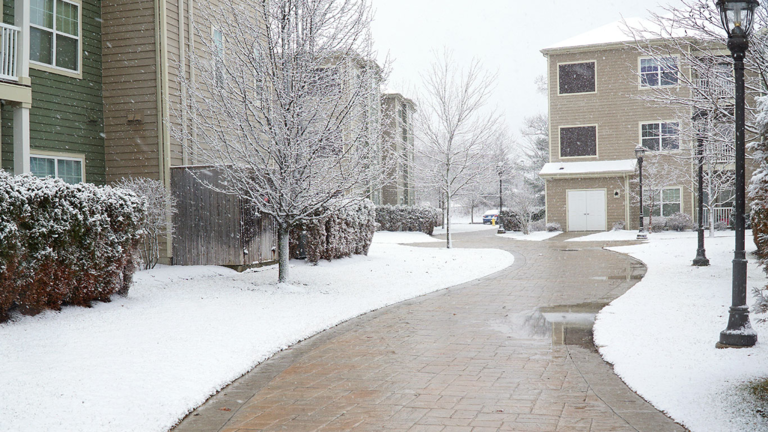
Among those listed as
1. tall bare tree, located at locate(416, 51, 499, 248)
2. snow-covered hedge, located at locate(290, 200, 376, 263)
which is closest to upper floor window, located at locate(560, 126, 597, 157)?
tall bare tree, located at locate(416, 51, 499, 248)

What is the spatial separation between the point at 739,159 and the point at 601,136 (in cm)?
Answer: 2594

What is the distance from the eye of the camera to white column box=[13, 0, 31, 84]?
423 inches

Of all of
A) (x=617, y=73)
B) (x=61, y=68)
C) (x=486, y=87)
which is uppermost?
(x=617, y=73)

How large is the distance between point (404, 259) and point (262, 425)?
11383 mm

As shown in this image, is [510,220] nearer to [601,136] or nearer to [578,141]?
[578,141]

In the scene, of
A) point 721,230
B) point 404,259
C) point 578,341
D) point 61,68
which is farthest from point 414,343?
point 721,230

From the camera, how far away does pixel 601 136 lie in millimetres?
30391

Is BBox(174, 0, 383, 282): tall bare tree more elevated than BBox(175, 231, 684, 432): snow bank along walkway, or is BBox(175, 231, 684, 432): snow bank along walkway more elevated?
BBox(174, 0, 383, 282): tall bare tree

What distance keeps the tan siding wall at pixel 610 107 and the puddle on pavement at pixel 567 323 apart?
2342cm

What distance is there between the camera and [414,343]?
6.67 meters

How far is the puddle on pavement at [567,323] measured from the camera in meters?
6.70

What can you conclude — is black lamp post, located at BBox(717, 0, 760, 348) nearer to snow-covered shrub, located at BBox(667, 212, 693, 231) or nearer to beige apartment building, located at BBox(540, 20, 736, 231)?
snow-covered shrub, located at BBox(667, 212, 693, 231)

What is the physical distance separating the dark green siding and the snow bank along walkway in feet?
26.6

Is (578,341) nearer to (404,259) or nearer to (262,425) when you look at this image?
(262,425)
